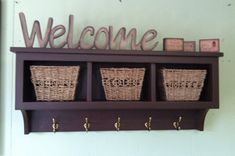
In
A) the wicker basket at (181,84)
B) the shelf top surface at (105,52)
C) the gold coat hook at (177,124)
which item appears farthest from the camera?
the gold coat hook at (177,124)

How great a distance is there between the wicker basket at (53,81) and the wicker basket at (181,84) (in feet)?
1.36

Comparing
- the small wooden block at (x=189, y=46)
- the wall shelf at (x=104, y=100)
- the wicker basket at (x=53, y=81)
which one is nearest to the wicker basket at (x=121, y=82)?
the wall shelf at (x=104, y=100)

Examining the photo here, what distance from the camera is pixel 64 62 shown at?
1210mm

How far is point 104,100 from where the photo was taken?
121cm

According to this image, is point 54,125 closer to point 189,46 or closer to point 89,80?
point 89,80

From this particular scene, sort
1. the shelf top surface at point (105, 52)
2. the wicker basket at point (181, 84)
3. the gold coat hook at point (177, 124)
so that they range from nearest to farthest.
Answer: the shelf top surface at point (105, 52) < the wicker basket at point (181, 84) < the gold coat hook at point (177, 124)

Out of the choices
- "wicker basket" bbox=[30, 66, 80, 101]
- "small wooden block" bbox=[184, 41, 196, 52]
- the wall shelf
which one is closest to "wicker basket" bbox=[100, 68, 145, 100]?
the wall shelf

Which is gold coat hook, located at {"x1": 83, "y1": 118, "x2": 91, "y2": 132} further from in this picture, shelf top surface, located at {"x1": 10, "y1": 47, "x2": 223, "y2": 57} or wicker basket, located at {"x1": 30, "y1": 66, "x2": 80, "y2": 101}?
shelf top surface, located at {"x1": 10, "y1": 47, "x2": 223, "y2": 57}

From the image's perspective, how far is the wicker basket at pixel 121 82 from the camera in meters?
1.14

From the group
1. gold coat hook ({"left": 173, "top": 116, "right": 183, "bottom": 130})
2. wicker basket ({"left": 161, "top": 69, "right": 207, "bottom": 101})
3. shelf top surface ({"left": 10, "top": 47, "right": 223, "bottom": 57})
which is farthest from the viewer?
gold coat hook ({"left": 173, "top": 116, "right": 183, "bottom": 130})

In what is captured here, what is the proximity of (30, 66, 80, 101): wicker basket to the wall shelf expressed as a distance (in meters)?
0.03

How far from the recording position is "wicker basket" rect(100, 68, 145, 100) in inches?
44.9

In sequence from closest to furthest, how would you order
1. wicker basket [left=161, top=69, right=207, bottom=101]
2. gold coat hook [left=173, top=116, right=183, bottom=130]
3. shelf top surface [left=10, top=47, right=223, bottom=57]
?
1. shelf top surface [left=10, top=47, right=223, bottom=57]
2. wicker basket [left=161, top=69, right=207, bottom=101]
3. gold coat hook [left=173, top=116, right=183, bottom=130]

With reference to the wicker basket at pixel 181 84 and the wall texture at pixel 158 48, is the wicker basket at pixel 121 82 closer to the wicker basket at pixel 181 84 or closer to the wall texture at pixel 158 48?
the wicker basket at pixel 181 84
